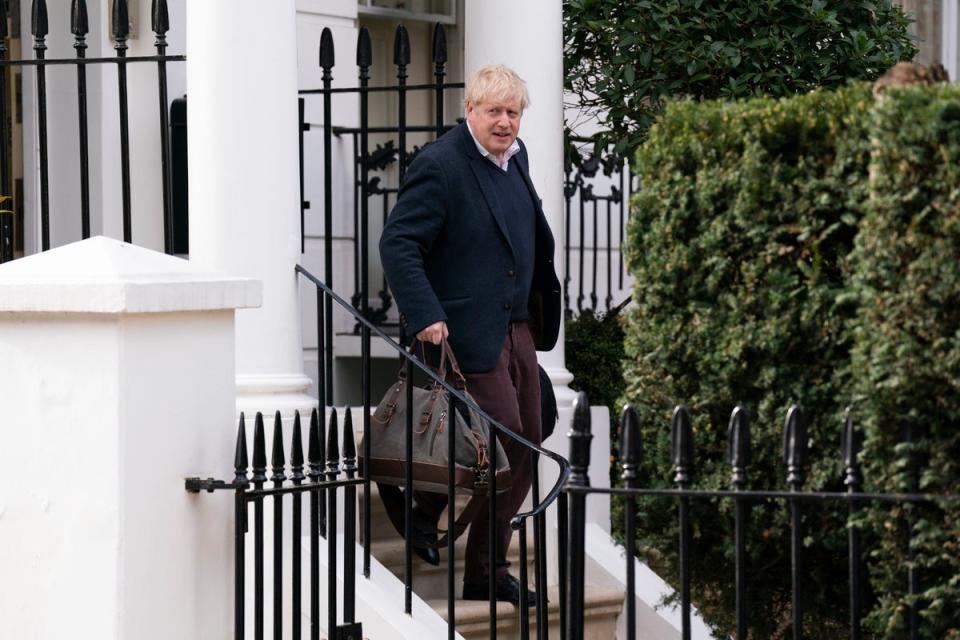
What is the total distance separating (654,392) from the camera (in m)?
3.72

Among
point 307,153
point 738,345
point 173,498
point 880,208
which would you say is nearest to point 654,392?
point 738,345

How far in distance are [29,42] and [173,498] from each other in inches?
147

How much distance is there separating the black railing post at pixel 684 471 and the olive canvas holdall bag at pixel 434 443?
1.30 metres

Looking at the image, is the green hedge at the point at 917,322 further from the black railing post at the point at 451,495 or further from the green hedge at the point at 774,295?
the black railing post at the point at 451,495

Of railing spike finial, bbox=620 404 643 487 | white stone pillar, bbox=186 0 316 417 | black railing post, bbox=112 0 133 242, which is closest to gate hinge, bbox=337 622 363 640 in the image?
white stone pillar, bbox=186 0 316 417

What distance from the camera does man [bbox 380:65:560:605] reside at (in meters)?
4.93

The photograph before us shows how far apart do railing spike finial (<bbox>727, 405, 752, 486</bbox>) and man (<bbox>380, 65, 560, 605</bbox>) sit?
65.2 inches

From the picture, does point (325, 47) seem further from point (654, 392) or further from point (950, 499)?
point (950, 499)

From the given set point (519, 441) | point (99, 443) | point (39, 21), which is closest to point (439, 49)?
point (39, 21)

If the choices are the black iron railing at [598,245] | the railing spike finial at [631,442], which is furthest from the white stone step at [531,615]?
the black iron railing at [598,245]

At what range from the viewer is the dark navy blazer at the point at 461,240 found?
16.4ft

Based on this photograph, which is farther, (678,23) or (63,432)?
(678,23)

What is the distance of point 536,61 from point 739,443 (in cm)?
291

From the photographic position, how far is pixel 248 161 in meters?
5.01
